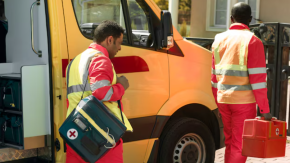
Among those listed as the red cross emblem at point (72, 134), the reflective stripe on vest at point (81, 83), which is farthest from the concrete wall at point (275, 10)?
the red cross emblem at point (72, 134)

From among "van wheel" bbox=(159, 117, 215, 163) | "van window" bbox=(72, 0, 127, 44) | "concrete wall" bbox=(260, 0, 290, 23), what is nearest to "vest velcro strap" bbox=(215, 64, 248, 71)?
"van wheel" bbox=(159, 117, 215, 163)

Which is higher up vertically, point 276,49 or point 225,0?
point 225,0

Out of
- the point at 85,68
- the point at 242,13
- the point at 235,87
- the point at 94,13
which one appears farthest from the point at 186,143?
the point at 85,68

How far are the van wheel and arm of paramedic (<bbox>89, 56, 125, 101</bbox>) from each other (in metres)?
1.56

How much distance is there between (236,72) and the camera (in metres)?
4.83

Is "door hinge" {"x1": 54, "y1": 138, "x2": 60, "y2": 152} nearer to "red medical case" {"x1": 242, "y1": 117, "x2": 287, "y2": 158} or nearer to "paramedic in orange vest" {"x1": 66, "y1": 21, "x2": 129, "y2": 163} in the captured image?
"paramedic in orange vest" {"x1": 66, "y1": 21, "x2": 129, "y2": 163}

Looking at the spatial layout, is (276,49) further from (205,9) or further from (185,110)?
(205,9)

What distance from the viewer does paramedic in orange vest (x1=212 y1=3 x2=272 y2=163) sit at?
4.71 meters

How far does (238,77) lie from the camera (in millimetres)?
4828

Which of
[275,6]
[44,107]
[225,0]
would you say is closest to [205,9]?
[225,0]

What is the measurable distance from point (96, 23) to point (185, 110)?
4.75 ft

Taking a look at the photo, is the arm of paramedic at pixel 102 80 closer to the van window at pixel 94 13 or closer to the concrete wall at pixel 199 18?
the van window at pixel 94 13

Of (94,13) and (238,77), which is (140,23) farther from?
(238,77)

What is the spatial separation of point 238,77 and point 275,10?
12.7 meters
